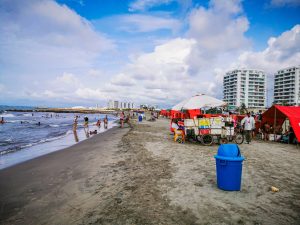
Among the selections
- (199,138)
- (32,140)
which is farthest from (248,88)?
(32,140)

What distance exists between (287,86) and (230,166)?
137 m

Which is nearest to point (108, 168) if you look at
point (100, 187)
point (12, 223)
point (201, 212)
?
point (100, 187)

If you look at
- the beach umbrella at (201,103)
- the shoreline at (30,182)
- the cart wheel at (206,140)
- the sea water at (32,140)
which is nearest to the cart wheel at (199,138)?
the cart wheel at (206,140)

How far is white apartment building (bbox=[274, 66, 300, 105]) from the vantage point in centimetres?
11019

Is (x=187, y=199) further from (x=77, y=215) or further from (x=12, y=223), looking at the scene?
(x=12, y=223)

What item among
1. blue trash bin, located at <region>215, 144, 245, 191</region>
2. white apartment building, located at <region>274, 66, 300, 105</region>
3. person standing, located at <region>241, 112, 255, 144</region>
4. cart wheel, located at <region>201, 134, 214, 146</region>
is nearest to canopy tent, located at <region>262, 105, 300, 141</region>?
person standing, located at <region>241, 112, 255, 144</region>

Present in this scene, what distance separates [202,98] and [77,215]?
9.44m

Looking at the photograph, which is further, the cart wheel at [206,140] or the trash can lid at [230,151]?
the cart wheel at [206,140]

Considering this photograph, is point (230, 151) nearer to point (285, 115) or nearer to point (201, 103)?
point (201, 103)

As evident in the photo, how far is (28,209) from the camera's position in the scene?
434cm

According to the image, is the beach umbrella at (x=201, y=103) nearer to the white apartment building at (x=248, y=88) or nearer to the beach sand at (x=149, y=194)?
the beach sand at (x=149, y=194)

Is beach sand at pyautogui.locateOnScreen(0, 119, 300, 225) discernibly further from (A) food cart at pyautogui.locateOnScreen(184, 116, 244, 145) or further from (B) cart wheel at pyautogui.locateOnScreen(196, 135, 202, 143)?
(B) cart wheel at pyautogui.locateOnScreen(196, 135, 202, 143)

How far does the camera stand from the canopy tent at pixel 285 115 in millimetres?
11992

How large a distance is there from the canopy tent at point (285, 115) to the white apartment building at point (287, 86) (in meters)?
108
